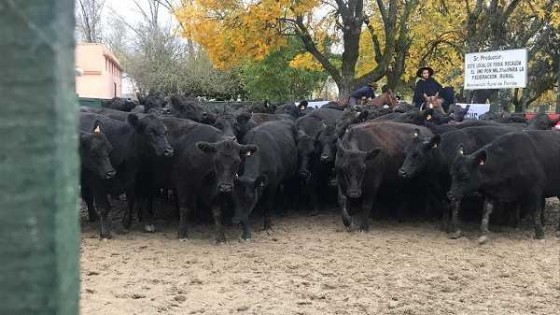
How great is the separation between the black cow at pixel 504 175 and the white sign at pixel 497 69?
770cm

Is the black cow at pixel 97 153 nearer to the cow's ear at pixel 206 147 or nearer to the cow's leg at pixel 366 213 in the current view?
the cow's ear at pixel 206 147

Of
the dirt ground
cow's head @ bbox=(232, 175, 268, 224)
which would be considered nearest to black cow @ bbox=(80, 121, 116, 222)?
the dirt ground

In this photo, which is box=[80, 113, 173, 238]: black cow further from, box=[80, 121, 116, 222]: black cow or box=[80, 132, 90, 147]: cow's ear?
box=[80, 132, 90, 147]: cow's ear

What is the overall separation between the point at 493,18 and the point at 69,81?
74.9ft

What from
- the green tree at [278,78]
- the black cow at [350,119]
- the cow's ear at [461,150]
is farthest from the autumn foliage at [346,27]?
the cow's ear at [461,150]

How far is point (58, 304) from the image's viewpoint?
903 mm

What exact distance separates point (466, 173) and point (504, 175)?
0.55m

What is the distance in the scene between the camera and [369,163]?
962cm

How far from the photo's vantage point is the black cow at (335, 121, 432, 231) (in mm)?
9367

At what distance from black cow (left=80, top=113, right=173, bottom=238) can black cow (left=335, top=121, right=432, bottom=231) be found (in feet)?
8.50

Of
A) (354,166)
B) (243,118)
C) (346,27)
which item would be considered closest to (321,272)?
(354,166)

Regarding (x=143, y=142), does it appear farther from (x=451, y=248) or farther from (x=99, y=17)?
(x=99, y=17)

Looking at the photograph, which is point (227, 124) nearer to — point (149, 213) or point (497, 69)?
point (149, 213)

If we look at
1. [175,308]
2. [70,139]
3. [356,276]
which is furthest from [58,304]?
[356,276]
